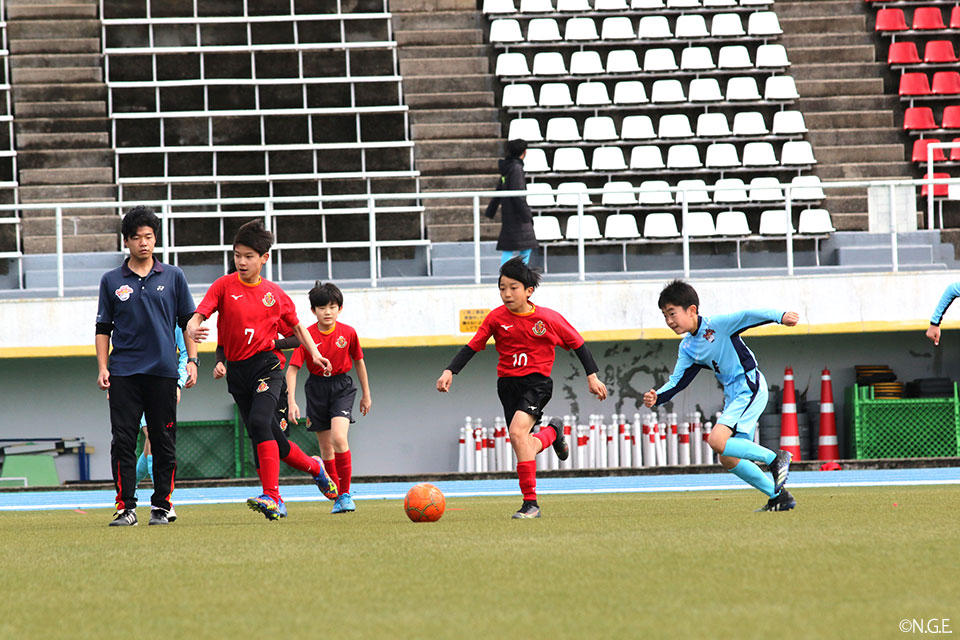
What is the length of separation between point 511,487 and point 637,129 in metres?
8.09

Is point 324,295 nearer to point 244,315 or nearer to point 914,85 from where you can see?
point 244,315

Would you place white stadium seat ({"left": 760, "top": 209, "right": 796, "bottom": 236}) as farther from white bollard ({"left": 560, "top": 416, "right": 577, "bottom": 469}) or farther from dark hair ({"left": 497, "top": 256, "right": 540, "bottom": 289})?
dark hair ({"left": 497, "top": 256, "right": 540, "bottom": 289})

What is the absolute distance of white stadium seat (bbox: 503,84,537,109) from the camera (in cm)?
2094

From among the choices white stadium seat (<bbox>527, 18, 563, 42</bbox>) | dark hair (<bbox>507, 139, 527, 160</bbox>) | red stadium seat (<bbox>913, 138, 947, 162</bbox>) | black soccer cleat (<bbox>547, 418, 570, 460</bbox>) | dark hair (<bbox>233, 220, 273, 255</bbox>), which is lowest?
black soccer cleat (<bbox>547, 418, 570, 460</bbox>)

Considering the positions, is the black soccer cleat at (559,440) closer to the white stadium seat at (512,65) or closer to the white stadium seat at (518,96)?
the white stadium seat at (518,96)

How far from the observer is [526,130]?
67.0ft

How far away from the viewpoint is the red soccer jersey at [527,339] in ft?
28.0

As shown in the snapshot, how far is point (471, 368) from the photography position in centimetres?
1714

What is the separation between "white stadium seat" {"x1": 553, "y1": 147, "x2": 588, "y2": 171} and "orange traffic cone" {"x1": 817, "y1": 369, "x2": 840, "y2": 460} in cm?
518

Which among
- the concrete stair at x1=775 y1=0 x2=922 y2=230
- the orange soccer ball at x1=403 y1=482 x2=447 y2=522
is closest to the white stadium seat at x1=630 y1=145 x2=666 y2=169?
the concrete stair at x1=775 y1=0 x2=922 y2=230

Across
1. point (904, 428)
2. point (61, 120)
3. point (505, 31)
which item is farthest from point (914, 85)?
point (61, 120)

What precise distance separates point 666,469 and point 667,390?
25.9ft

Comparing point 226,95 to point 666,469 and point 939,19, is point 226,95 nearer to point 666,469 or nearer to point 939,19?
point 666,469

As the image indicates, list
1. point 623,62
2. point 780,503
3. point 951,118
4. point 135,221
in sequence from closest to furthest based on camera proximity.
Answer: point 135,221 < point 780,503 < point 951,118 < point 623,62
